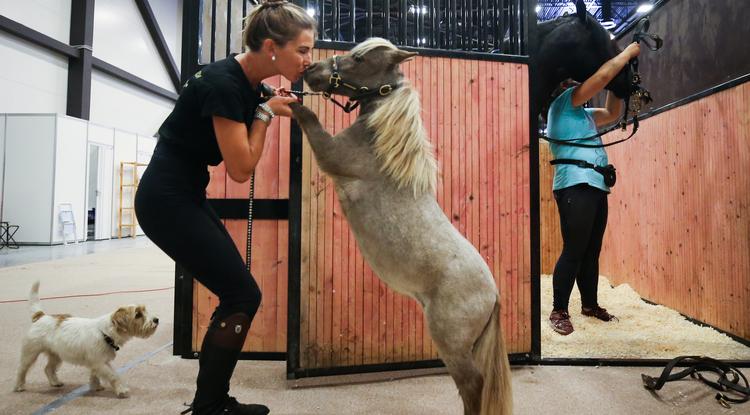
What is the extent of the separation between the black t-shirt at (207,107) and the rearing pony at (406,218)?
0.20 meters

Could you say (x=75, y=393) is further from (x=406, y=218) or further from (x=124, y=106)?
(x=124, y=106)

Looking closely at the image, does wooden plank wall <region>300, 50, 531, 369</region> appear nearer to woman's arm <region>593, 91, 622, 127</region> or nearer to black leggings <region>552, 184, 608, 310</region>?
black leggings <region>552, 184, 608, 310</region>

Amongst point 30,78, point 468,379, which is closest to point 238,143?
point 468,379

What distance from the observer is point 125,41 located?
42.5 feet

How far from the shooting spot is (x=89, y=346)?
7.02ft

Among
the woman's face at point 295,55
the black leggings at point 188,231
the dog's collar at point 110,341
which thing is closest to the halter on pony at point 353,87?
the woman's face at point 295,55

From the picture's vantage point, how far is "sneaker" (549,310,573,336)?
2977mm

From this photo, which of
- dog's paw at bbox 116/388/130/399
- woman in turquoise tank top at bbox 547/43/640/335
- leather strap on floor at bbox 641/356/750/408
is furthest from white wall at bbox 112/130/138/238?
leather strap on floor at bbox 641/356/750/408

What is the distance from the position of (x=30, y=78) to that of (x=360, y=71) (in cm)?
1174

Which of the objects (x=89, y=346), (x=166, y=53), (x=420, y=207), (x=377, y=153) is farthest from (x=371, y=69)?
(x=166, y=53)

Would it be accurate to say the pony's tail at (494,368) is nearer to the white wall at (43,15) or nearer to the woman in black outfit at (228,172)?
the woman in black outfit at (228,172)

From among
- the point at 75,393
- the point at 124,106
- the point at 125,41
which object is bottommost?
the point at 75,393

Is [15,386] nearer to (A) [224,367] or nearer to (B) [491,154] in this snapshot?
(A) [224,367]

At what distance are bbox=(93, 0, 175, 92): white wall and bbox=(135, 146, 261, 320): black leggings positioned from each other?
512 inches
